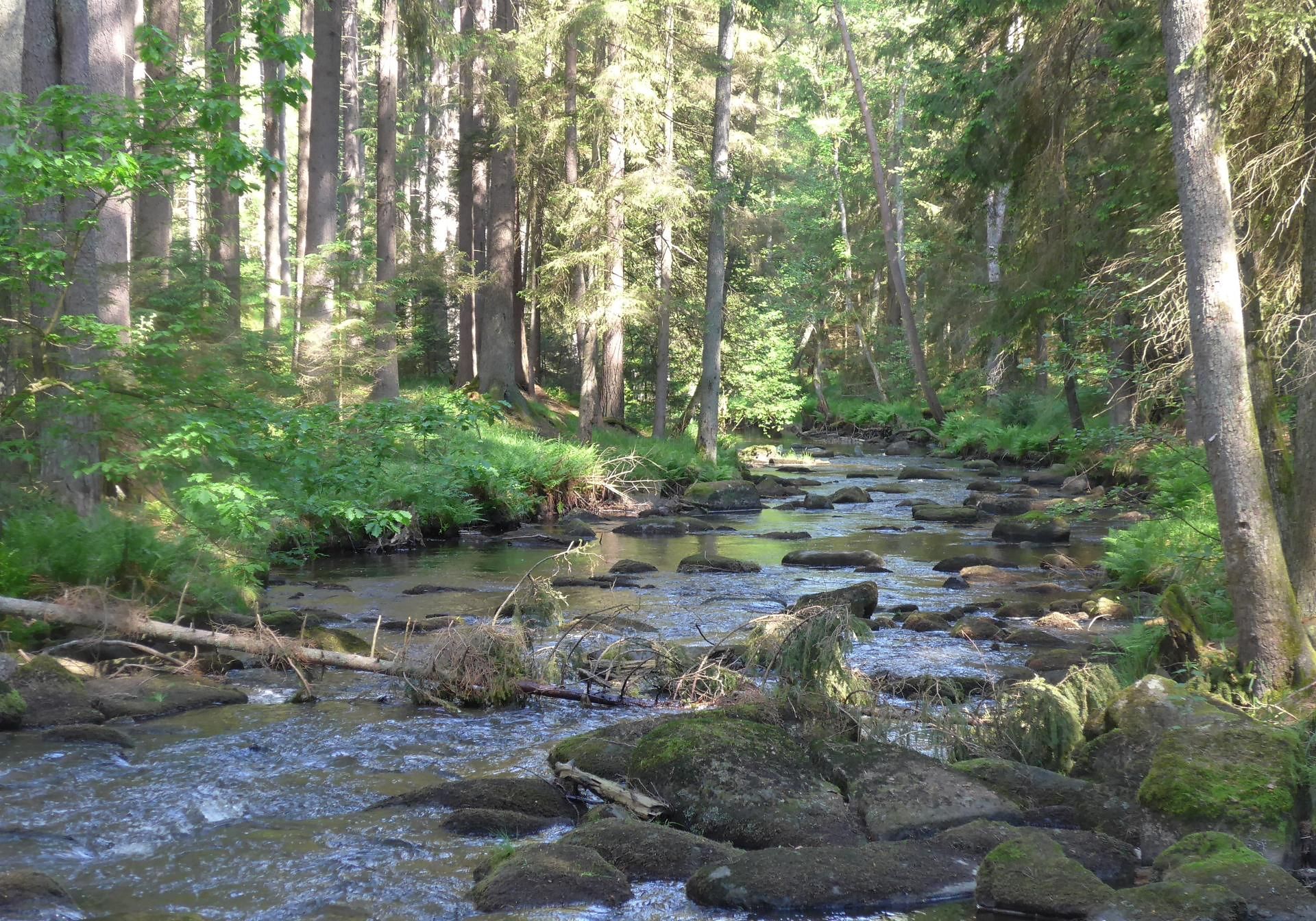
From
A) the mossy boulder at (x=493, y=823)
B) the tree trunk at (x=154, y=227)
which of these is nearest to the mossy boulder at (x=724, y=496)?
the tree trunk at (x=154, y=227)

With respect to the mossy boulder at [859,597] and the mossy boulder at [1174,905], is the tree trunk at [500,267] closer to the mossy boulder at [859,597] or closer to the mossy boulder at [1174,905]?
the mossy boulder at [859,597]

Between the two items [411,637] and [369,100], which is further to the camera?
[369,100]

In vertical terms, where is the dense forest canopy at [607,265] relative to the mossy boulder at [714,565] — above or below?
above

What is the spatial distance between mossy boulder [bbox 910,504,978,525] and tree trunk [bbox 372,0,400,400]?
9920mm

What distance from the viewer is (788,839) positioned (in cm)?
547

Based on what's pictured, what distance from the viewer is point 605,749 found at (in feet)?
21.2

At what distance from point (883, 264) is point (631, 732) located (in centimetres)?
3470

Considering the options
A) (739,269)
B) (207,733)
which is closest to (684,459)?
(739,269)

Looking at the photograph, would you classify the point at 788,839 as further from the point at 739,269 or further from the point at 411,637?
the point at 739,269

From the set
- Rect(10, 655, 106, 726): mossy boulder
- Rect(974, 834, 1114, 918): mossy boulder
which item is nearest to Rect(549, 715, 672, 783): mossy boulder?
Rect(974, 834, 1114, 918): mossy boulder

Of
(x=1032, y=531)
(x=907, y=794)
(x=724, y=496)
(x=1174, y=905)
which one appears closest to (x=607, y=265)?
(x=724, y=496)

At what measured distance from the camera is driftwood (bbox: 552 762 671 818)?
5812 mm

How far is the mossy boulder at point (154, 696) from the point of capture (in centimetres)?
754

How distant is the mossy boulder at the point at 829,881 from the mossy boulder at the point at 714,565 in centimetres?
899
